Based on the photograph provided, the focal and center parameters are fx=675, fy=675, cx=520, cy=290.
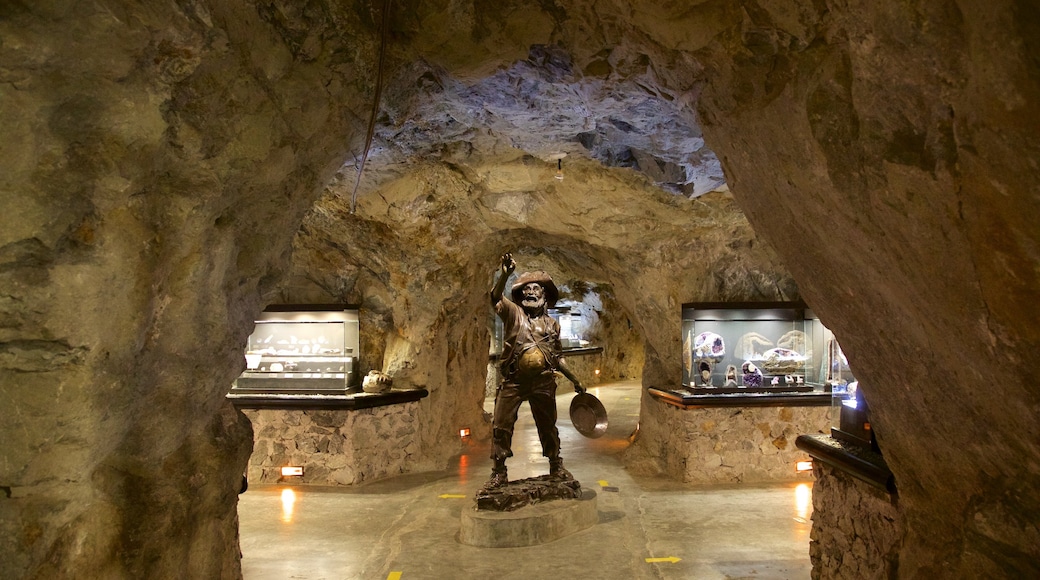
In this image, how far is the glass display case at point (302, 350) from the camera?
27.9ft

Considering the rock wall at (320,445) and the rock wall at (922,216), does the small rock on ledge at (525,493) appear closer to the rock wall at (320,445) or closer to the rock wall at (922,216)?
the rock wall at (320,445)

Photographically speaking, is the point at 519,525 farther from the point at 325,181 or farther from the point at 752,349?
the point at 752,349

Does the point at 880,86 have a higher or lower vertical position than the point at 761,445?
higher

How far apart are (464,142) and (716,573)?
4597 mm

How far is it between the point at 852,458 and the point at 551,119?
11.8ft

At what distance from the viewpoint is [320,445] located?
8125 mm

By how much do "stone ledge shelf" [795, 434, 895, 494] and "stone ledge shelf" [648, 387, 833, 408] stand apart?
11.2 ft

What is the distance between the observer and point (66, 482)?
2.49 meters

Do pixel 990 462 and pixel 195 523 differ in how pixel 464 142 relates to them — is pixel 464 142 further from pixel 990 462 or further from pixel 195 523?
pixel 990 462

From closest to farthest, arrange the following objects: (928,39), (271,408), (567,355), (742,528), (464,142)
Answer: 1. (928,39)
2. (742,528)
3. (464,142)
4. (271,408)
5. (567,355)

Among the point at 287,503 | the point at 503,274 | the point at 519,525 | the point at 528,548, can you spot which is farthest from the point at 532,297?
the point at 287,503

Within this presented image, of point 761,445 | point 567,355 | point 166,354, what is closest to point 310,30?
point 166,354

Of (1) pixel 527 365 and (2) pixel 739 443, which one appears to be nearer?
(1) pixel 527 365

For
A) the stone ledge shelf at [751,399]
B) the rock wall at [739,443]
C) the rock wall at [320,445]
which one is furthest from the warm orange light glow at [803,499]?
the rock wall at [320,445]
